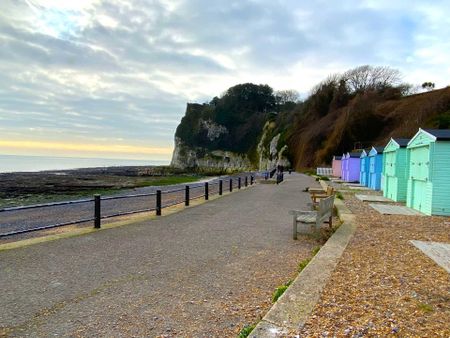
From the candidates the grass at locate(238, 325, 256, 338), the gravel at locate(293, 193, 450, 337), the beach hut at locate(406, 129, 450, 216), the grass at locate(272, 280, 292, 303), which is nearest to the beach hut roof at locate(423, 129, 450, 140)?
the beach hut at locate(406, 129, 450, 216)

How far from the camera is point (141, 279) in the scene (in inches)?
206

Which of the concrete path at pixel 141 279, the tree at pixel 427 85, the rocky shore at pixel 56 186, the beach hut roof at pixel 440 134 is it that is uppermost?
the tree at pixel 427 85

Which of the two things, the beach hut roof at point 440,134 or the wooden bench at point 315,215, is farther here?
the beach hut roof at point 440,134

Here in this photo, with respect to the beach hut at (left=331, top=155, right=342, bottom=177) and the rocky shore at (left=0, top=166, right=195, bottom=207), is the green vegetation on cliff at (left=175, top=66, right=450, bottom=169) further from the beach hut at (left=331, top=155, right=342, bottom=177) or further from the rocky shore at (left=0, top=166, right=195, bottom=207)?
the rocky shore at (left=0, top=166, right=195, bottom=207)

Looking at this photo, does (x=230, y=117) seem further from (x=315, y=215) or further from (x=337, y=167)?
(x=315, y=215)

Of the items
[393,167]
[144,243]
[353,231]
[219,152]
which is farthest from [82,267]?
[219,152]

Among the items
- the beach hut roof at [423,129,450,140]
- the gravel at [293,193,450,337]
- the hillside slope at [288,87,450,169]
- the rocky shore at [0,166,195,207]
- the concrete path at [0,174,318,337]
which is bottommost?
the rocky shore at [0,166,195,207]

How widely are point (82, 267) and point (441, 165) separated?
10.8 meters

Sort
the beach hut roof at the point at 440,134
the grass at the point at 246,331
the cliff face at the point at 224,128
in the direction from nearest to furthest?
the grass at the point at 246,331
the beach hut roof at the point at 440,134
the cliff face at the point at 224,128

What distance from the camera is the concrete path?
12.5 ft

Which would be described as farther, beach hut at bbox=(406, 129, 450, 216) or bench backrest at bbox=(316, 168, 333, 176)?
bench backrest at bbox=(316, 168, 333, 176)

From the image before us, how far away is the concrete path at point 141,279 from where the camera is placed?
3812 millimetres

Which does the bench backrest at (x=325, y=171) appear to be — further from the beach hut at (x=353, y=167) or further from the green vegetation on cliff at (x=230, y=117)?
the green vegetation on cliff at (x=230, y=117)

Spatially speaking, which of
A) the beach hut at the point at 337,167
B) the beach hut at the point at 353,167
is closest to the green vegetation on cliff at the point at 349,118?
the beach hut at the point at 337,167
